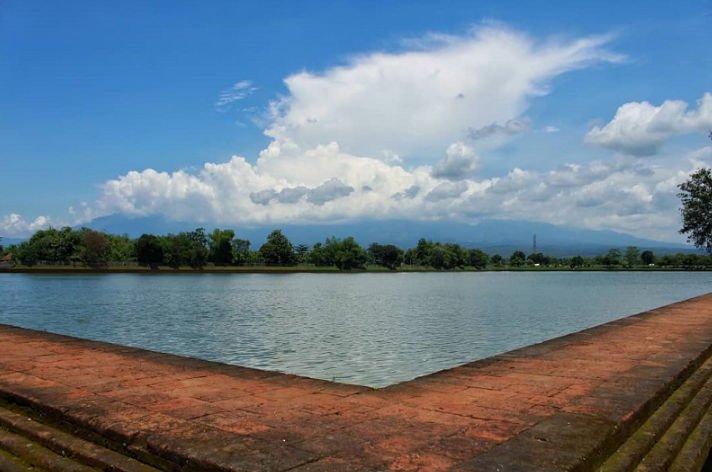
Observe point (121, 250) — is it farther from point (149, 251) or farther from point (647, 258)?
point (647, 258)

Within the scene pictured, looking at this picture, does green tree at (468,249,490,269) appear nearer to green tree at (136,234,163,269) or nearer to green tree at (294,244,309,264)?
green tree at (294,244,309,264)

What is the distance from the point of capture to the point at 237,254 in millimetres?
118625

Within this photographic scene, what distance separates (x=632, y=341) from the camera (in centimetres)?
857

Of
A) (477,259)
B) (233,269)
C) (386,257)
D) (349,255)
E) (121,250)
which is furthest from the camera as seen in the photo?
(477,259)

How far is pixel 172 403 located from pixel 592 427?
3156mm

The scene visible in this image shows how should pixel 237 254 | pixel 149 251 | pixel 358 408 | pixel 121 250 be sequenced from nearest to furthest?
pixel 358 408 < pixel 149 251 < pixel 121 250 < pixel 237 254

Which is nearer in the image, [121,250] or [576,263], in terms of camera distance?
[121,250]

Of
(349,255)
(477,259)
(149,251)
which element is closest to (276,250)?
(349,255)

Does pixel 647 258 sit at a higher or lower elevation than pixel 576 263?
higher

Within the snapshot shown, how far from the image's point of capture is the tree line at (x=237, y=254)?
320 feet

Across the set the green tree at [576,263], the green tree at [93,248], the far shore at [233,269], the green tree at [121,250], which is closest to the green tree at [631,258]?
the far shore at [233,269]

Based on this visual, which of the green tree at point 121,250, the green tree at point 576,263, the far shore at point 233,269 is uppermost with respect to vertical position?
the green tree at point 121,250

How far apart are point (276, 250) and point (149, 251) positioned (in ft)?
93.2

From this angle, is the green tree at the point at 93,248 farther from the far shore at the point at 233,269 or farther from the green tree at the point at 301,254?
the green tree at the point at 301,254
